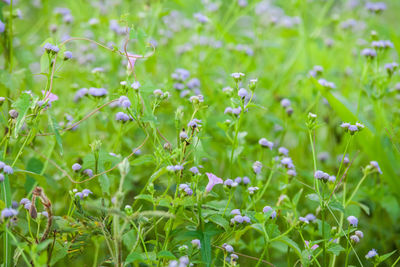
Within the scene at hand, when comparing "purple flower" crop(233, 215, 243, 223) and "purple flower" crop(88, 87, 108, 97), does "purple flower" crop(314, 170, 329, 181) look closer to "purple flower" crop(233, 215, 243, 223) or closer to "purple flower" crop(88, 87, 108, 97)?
"purple flower" crop(233, 215, 243, 223)

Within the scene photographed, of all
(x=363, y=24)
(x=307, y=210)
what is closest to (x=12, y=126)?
(x=307, y=210)

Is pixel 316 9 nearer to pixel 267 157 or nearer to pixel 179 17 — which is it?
pixel 179 17

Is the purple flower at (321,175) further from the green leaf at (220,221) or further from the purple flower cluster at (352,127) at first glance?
the green leaf at (220,221)

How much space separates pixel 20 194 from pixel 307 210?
3.98ft

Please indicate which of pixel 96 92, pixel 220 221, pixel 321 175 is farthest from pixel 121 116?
pixel 321 175

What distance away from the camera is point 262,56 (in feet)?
10.5

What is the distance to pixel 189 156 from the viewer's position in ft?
5.61

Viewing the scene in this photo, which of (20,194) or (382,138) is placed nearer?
(20,194)

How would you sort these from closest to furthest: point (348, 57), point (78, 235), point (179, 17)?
1. point (78, 235)
2. point (348, 57)
3. point (179, 17)

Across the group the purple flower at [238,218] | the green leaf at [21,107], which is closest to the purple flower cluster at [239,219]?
the purple flower at [238,218]

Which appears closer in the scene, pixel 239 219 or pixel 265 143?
pixel 239 219

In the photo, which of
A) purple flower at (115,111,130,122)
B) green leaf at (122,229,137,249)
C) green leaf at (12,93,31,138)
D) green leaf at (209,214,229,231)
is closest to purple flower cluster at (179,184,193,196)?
green leaf at (209,214,229,231)

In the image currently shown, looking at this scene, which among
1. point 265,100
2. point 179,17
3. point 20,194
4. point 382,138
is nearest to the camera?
point 20,194

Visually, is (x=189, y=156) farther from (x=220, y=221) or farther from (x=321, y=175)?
(x=321, y=175)
